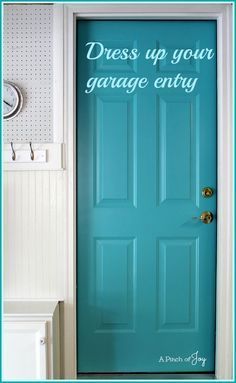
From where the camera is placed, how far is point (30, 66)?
1717 millimetres

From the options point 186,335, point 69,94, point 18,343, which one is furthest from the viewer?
point 186,335

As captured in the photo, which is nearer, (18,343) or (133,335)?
(18,343)

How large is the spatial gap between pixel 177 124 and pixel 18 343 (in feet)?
4.47

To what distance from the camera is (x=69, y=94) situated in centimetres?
170

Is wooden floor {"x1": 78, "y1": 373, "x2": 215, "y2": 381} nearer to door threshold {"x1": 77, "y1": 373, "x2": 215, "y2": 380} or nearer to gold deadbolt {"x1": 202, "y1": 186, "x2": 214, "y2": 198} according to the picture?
door threshold {"x1": 77, "y1": 373, "x2": 215, "y2": 380}

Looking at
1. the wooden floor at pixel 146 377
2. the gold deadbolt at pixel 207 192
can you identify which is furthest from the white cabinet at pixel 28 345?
the gold deadbolt at pixel 207 192

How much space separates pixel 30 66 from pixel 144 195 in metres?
0.91

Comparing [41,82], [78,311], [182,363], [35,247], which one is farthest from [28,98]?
[182,363]

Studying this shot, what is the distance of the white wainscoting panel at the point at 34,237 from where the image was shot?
5.65ft

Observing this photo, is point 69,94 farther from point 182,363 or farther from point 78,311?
point 182,363

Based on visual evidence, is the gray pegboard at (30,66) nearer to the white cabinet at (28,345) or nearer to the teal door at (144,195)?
the teal door at (144,195)

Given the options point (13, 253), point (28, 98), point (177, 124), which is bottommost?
point (13, 253)

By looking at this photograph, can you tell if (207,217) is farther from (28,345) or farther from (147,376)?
(28,345)

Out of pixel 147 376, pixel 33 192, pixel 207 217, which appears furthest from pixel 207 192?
pixel 147 376
